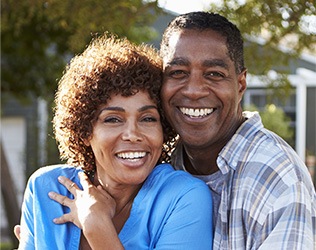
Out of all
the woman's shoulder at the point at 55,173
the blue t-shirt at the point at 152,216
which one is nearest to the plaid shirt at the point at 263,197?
the blue t-shirt at the point at 152,216

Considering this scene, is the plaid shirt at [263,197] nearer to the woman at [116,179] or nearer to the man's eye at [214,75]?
the woman at [116,179]

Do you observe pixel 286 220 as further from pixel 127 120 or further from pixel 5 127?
pixel 5 127

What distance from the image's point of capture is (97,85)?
3182 millimetres

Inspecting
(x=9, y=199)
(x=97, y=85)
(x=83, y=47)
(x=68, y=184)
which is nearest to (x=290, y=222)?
(x=97, y=85)

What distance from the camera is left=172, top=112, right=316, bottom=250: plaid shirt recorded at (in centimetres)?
272

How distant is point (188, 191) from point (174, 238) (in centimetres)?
21

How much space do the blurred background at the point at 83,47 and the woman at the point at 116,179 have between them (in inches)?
19.5

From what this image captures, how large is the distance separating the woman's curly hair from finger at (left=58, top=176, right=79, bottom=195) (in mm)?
120

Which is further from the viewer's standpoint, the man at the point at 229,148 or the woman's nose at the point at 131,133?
the woman's nose at the point at 131,133

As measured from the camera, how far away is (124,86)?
124 inches

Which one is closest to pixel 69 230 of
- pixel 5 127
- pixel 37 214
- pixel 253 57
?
pixel 37 214

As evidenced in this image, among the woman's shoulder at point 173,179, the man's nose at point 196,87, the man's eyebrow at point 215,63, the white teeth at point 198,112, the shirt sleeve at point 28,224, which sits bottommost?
the shirt sleeve at point 28,224

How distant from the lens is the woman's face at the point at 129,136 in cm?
314

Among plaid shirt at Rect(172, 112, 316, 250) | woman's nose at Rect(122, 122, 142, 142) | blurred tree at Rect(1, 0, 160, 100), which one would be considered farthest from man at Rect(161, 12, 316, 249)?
blurred tree at Rect(1, 0, 160, 100)
